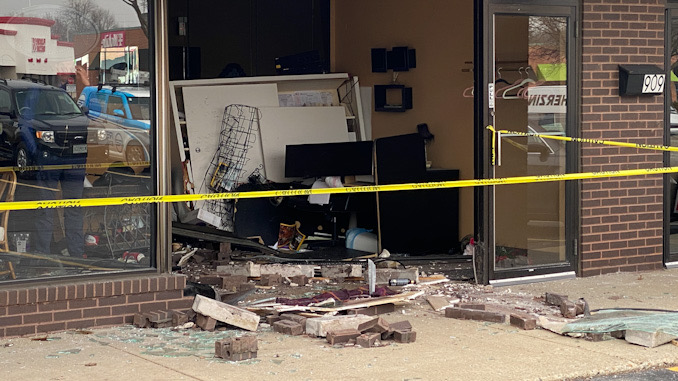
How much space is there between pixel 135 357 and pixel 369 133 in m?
7.44

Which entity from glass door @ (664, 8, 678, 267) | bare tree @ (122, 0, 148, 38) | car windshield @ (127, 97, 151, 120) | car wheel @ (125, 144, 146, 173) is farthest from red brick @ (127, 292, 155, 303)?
glass door @ (664, 8, 678, 267)

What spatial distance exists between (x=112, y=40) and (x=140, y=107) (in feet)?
1.78

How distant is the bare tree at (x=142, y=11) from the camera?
770cm

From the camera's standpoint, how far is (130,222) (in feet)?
25.4

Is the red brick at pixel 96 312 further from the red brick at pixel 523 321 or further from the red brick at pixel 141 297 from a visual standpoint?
the red brick at pixel 523 321

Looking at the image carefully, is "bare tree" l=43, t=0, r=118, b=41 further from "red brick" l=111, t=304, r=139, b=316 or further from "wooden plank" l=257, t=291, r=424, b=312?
"wooden plank" l=257, t=291, r=424, b=312

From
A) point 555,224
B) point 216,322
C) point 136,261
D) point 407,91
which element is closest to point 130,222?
point 136,261

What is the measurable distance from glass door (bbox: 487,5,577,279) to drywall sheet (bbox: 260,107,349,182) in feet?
13.5

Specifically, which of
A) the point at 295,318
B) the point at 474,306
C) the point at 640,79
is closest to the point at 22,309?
the point at 295,318

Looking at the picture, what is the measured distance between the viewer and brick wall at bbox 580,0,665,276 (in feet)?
32.7

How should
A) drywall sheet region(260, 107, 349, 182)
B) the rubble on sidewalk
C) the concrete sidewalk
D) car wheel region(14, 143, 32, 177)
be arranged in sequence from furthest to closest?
drywall sheet region(260, 107, 349, 182), car wheel region(14, 143, 32, 177), the rubble on sidewalk, the concrete sidewalk

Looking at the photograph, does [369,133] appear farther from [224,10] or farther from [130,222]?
[130,222]

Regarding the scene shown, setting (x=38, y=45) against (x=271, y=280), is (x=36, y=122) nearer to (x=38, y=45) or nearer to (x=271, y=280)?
(x=38, y=45)

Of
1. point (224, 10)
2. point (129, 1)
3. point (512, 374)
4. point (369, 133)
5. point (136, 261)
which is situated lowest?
point (512, 374)
